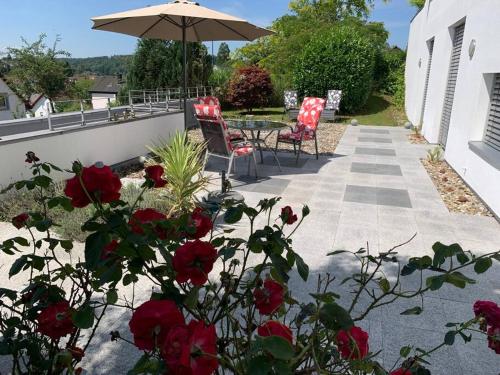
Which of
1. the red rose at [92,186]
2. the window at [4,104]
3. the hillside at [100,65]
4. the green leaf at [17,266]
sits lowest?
the window at [4,104]

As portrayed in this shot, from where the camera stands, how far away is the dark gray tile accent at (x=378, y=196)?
4852 millimetres

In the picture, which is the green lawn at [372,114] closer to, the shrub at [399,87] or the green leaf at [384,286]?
the shrub at [399,87]

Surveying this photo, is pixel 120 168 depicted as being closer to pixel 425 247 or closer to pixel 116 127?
pixel 116 127

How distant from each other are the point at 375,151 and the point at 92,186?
8.11m

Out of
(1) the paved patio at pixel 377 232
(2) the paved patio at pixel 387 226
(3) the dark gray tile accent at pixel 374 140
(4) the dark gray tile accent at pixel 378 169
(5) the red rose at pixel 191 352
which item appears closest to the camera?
(5) the red rose at pixel 191 352

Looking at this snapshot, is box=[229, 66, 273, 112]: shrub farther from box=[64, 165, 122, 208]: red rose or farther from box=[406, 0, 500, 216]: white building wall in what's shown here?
box=[64, 165, 122, 208]: red rose

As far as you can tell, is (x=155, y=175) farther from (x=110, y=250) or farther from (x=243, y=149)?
(x=243, y=149)

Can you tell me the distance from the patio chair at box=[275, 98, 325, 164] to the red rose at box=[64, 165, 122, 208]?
594cm

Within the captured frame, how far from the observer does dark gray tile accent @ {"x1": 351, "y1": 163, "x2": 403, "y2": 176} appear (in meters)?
6.38

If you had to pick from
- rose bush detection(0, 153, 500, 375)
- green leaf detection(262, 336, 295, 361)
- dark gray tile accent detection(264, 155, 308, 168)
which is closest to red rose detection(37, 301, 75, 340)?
rose bush detection(0, 153, 500, 375)

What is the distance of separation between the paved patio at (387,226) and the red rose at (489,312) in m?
1.33

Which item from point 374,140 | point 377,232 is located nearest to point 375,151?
point 374,140

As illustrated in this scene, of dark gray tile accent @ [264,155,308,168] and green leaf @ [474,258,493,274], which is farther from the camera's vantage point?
dark gray tile accent @ [264,155,308,168]

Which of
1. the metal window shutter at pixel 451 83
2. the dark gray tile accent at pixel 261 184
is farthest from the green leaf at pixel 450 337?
the metal window shutter at pixel 451 83
